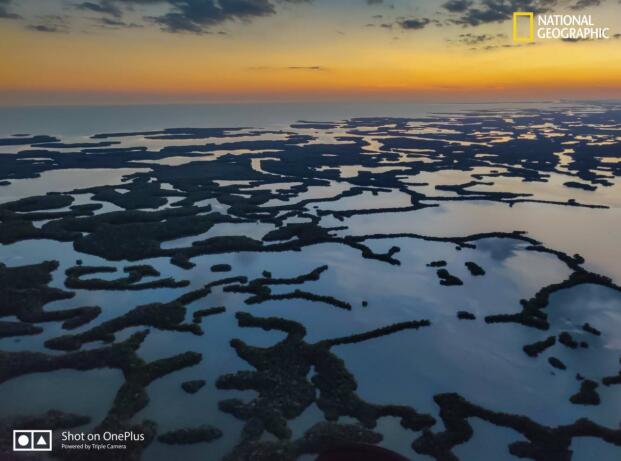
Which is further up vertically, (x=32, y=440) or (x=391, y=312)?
(x=391, y=312)

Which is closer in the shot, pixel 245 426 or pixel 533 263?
pixel 245 426

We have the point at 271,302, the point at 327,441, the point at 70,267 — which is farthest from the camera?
the point at 70,267

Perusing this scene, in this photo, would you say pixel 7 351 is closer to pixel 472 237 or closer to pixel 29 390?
pixel 29 390

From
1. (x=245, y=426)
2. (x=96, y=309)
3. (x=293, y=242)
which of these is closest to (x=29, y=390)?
(x=96, y=309)

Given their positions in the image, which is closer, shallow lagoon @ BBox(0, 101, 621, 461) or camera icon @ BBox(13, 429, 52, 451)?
camera icon @ BBox(13, 429, 52, 451)

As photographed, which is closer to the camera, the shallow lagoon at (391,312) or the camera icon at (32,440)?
the camera icon at (32,440)

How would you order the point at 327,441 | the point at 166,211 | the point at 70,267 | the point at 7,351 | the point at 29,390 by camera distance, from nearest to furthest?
the point at 327,441, the point at 29,390, the point at 7,351, the point at 70,267, the point at 166,211

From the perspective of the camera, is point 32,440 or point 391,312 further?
point 391,312

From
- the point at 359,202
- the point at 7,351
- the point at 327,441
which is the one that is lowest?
the point at 327,441
